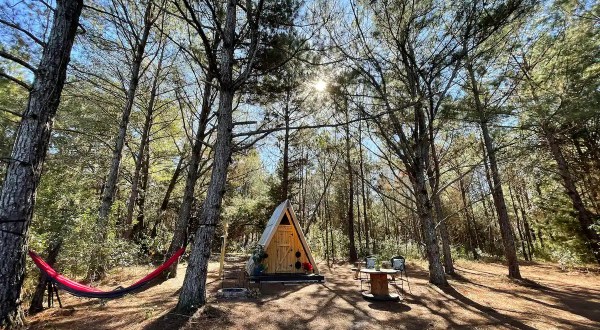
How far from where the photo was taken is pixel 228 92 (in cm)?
546

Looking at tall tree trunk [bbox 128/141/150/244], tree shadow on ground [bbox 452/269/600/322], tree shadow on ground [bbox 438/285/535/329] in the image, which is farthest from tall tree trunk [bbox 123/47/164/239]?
tree shadow on ground [bbox 452/269/600/322]

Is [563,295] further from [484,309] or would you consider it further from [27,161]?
[27,161]

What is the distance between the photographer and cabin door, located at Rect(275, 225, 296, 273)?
29.9 ft

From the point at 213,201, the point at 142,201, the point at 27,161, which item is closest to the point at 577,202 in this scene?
the point at 213,201

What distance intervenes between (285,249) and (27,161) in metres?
6.92

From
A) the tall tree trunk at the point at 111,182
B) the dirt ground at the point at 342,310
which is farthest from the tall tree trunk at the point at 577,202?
the tall tree trunk at the point at 111,182

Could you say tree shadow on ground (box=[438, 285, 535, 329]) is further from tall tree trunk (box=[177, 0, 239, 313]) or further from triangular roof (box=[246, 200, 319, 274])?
tall tree trunk (box=[177, 0, 239, 313])

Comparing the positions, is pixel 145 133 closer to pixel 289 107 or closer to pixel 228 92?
pixel 289 107

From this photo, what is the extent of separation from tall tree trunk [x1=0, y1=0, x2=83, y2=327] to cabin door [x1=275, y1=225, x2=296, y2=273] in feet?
20.9

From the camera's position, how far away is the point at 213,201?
500 cm

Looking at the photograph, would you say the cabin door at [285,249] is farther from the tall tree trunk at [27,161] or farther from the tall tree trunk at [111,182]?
the tall tree trunk at [27,161]

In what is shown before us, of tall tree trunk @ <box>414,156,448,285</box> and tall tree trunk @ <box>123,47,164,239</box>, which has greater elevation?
tall tree trunk @ <box>123,47,164,239</box>

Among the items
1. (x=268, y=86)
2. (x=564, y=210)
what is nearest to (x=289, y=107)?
(x=268, y=86)

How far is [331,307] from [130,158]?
1324 centimetres
